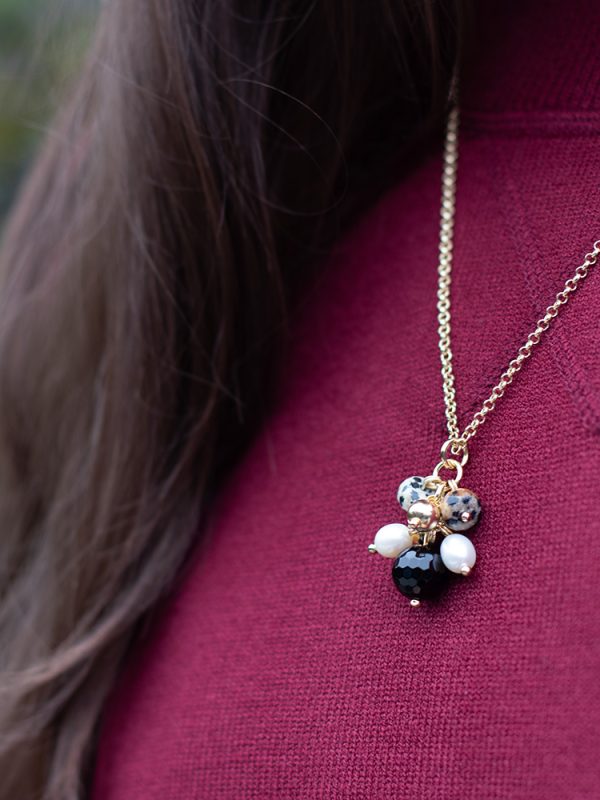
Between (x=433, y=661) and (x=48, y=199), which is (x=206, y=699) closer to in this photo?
(x=433, y=661)

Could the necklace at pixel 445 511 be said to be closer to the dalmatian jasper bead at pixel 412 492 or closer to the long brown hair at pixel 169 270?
the dalmatian jasper bead at pixel 412 492

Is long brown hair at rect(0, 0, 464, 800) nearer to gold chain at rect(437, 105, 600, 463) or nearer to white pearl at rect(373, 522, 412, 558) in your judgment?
gold chain at rect(437, 105, 600, 463)

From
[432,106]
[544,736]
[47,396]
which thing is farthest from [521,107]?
[47,396]

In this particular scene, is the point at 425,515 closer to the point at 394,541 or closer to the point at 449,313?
the point at 394,541

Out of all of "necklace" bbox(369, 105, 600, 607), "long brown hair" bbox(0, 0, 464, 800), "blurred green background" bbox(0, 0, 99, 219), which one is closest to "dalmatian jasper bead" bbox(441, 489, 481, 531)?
"necklace" bbox(369, 105, 600, 607)

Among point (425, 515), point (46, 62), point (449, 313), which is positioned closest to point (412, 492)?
point (425, 515)

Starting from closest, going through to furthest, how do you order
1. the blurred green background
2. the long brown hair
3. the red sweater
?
the red sweater → the long brown hair → the blurred green background

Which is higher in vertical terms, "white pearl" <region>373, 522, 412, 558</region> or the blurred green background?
the blurred green background
